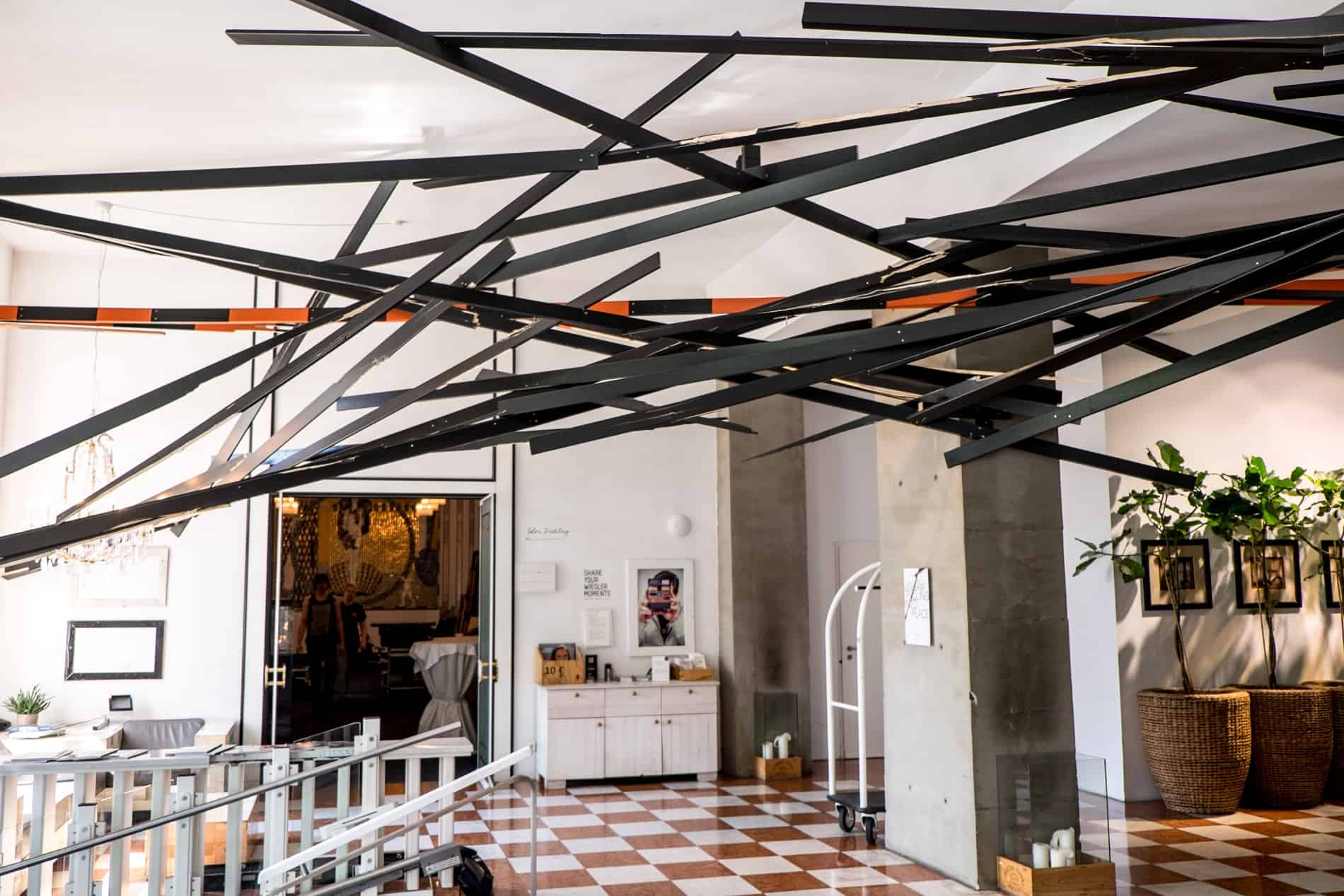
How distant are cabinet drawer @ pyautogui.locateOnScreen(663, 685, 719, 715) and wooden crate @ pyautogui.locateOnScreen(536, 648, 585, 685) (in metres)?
0.75

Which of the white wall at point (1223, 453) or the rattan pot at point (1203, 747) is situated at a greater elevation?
the white wall at point (1223, 453)

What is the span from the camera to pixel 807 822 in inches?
318

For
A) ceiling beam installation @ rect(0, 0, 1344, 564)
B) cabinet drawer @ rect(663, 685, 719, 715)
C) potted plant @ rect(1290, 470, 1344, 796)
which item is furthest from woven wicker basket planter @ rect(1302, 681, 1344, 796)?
ceiling beam installation @ rect(0, 0, 1344, 564)

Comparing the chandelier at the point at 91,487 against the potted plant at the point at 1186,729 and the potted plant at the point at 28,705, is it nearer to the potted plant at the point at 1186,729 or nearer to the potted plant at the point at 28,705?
the potted plant at the point at 28,705

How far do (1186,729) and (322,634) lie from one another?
35.8 ft

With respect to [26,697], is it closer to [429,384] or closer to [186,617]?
[186,617]

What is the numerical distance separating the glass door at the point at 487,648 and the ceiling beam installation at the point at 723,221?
6.79 metres

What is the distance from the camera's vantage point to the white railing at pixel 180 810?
204 inches

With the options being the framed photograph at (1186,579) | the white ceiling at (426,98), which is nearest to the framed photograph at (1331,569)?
the framed photograph at (1186,579)

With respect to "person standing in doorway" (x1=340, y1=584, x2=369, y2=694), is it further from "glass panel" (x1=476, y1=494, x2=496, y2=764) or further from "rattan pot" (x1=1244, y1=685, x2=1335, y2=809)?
"rattan pot" (x1=1244, y1=685, x2=1335, y2=809)

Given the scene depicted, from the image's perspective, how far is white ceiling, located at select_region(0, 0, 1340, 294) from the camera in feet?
16.7

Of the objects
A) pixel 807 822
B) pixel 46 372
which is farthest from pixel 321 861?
pixel 46 372

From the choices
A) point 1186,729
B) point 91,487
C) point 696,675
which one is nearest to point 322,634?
point 696,675

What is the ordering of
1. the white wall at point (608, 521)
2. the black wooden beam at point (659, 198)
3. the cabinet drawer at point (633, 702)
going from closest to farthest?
the black wooden beam at point (659, 198), the cabinet drawer at point (633, 702), the white wall at point (608, 521)
